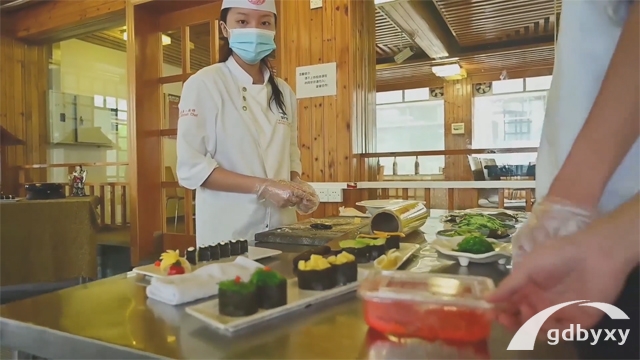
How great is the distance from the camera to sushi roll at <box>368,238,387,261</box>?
2.91ft

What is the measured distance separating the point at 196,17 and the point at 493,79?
16.0ft

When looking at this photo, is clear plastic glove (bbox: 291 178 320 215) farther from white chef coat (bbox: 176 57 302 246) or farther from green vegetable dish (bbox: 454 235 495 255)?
green vegetable dish (bbox: 454 235 495 255)

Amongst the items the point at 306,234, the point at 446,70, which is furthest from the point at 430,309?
the point at 446,70

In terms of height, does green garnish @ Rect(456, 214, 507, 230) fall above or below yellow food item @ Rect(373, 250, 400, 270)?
above

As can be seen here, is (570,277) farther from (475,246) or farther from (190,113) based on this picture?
(190,113)

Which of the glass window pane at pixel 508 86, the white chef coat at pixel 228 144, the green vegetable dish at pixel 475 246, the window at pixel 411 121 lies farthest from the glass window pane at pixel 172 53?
the glass window pane at pixel 508 86

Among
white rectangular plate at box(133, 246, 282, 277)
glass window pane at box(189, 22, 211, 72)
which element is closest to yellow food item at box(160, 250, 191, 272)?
white rectangular plate at box(133, 246, 282, 277)

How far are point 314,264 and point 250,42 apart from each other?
38.6 inches

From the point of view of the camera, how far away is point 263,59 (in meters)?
1.57

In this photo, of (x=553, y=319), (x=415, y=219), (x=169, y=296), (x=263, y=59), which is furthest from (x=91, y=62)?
(x=553, y=319)

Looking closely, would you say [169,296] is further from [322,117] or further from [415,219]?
[322,117]

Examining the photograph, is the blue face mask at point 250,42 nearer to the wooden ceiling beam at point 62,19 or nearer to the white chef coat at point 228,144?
the white chef coat at point 228,144

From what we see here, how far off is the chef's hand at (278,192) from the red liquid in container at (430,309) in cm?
73

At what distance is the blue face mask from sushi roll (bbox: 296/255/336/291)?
97 centimetres
